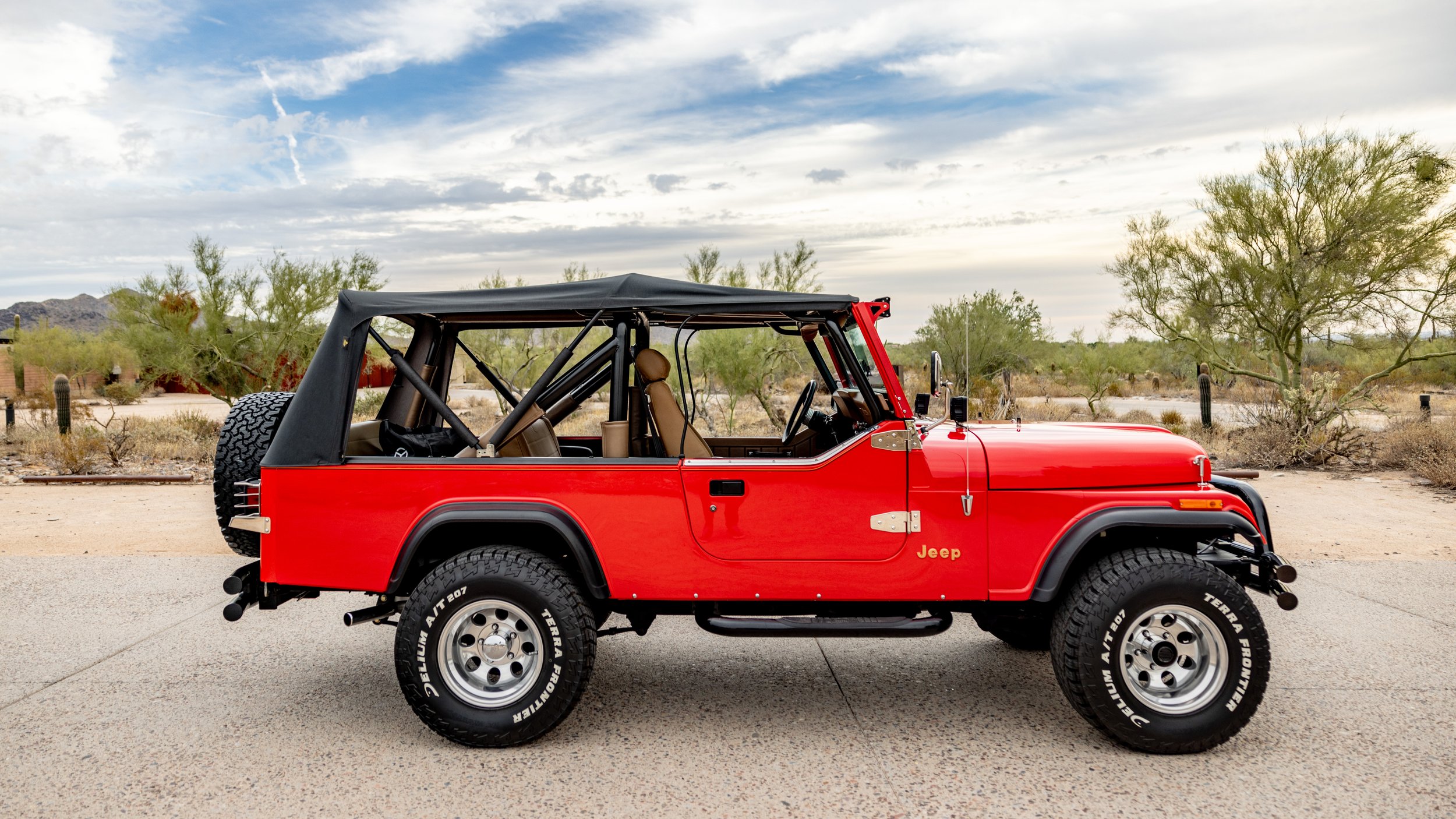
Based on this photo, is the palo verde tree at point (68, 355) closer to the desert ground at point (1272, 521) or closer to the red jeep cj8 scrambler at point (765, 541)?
the desert ground at point (1272, 521)

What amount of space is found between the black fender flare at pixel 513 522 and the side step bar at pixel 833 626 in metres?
0.56

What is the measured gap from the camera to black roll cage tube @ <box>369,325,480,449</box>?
4.48 metres

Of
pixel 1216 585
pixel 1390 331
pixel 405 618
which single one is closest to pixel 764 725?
pixel 405 618

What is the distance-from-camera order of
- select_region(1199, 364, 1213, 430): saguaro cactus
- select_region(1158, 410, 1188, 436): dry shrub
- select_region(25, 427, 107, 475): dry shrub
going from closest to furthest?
select_region(25, 427, 107, 475): dry shrub < select_region(1199, 364, 1213, 430): saguaro cactus < select_region(1158, 410, 1188, 436): dry shrub

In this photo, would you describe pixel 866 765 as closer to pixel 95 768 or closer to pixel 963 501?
pixel 963 501

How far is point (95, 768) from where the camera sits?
13.2 ft

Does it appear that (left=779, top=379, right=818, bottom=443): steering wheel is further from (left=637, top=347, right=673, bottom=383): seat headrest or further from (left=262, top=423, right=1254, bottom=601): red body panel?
(left=262, top=423, right=1254, bottom=601): red body panel

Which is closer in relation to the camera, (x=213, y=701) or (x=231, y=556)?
(x=213, y=701)

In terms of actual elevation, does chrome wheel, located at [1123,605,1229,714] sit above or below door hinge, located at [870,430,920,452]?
below

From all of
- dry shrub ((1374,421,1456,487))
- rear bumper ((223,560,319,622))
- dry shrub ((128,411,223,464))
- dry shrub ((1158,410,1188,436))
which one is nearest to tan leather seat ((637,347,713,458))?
rear bumper ((223,560,319,622))

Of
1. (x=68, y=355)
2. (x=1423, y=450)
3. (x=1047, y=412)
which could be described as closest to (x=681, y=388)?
(x=1423, y=450)

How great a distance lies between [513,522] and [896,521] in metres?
1.69

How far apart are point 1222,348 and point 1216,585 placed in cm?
1769

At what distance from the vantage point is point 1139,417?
84.4ft
